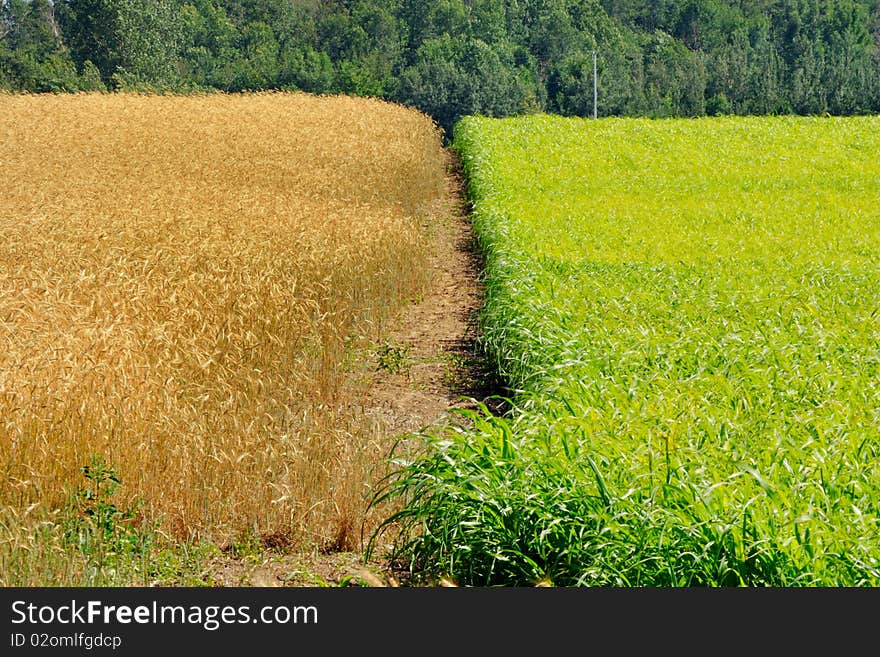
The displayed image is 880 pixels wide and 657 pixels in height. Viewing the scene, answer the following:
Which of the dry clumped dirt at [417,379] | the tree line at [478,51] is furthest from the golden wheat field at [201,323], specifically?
the tree line at [478,51]

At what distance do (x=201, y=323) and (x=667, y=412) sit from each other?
3.97 m

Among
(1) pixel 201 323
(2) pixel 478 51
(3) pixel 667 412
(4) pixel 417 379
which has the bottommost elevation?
(2) pixel 478 51

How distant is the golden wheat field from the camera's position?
6.19m

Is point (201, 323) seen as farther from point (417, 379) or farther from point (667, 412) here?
point (667, 412)

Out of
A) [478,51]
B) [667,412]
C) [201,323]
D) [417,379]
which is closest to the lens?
[667,412]

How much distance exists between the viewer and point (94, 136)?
24062 mm

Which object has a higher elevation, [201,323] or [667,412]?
[667,412]

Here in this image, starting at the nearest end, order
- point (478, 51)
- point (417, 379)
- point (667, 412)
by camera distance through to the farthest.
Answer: point (667, 412)
point (417, 379)
point (478, 51)

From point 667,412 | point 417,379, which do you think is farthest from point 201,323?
point 667,412

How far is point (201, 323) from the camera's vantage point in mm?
8930

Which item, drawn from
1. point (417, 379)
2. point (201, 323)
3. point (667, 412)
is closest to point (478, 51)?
point (417, 379)

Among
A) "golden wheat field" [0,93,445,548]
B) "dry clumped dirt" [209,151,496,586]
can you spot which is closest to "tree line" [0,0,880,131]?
"golden wheat field" [0,93,445,548]

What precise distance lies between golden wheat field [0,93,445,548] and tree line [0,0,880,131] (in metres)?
43.5

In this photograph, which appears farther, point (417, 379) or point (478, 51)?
point (478, 51)
